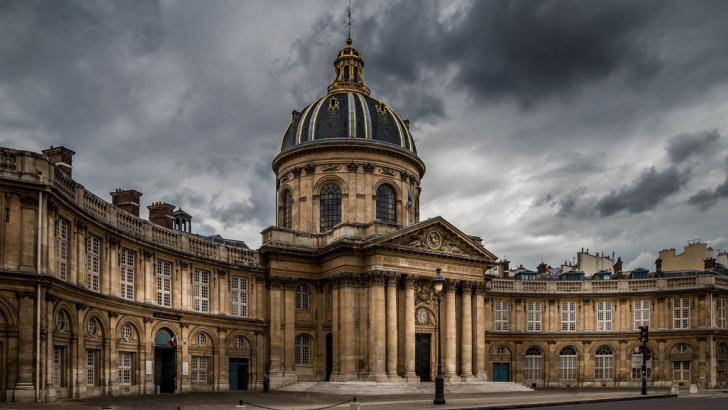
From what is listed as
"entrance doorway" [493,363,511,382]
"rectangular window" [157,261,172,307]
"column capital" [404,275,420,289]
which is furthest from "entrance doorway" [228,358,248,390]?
"entrance doorway" [493,363,511,382]

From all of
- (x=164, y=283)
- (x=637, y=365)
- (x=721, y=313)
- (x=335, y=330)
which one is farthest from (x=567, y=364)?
(x=164, y=283)

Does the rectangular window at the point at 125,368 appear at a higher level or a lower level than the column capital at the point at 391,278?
lower

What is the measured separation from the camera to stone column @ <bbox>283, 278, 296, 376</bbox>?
48969mm

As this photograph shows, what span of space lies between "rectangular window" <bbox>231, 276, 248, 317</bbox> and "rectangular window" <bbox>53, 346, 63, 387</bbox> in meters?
16.9

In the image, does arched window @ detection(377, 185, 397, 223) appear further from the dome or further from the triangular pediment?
the triangular pediment

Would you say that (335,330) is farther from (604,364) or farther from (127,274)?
(604,364)

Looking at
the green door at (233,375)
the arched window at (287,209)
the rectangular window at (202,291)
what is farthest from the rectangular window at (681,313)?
the rectangular window at (202,291)

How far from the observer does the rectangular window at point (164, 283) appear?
138ft

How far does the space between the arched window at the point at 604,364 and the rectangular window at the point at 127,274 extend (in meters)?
39.4

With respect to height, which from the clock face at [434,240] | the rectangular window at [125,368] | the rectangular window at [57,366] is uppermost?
the clock face at [434,240]

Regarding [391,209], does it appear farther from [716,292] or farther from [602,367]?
[716,292]

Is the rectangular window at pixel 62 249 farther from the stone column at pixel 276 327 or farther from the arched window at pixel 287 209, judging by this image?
the arched window at pixel 287 209

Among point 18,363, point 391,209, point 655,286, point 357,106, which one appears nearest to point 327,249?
point 391,209

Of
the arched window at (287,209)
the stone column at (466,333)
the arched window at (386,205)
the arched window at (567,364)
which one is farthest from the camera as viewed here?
the arched window at (567,364)
